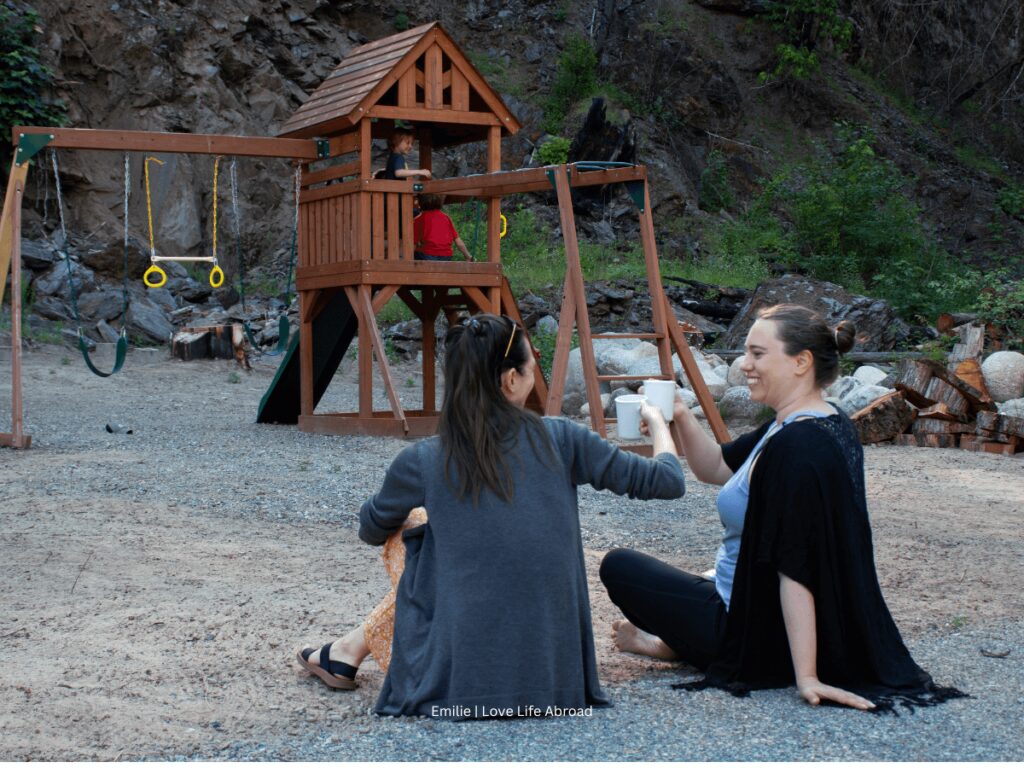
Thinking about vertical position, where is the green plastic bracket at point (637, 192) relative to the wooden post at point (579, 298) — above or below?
above

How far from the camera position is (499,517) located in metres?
3.19

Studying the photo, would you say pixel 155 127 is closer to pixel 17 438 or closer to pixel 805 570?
pixel 17 438

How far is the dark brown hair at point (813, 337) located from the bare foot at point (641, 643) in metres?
1.11

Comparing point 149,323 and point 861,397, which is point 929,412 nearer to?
point 861,397

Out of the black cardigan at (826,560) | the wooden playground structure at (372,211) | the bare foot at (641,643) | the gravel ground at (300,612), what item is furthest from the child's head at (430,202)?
the black cardigan at (826,560)

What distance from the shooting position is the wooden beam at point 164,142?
962 centimetres

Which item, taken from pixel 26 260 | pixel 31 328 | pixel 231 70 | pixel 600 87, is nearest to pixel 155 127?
pixel 231 70

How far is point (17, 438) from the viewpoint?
9094mm

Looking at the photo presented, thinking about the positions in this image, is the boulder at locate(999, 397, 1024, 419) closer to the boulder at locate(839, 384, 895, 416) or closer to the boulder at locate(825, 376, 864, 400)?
the boulder at locate(839, 384, 895, 416)

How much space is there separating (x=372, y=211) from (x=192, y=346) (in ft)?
23.0

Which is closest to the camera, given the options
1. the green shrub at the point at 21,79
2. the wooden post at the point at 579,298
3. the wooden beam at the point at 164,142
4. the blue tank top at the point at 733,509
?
the blue tank top at the point at 733,509

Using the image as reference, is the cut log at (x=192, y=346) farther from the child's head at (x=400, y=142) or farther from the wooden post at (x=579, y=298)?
the wooden post at (x=579, y=298)

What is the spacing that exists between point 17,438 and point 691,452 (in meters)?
6.97

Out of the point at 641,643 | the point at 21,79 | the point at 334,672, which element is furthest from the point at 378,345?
the point at 21,79
